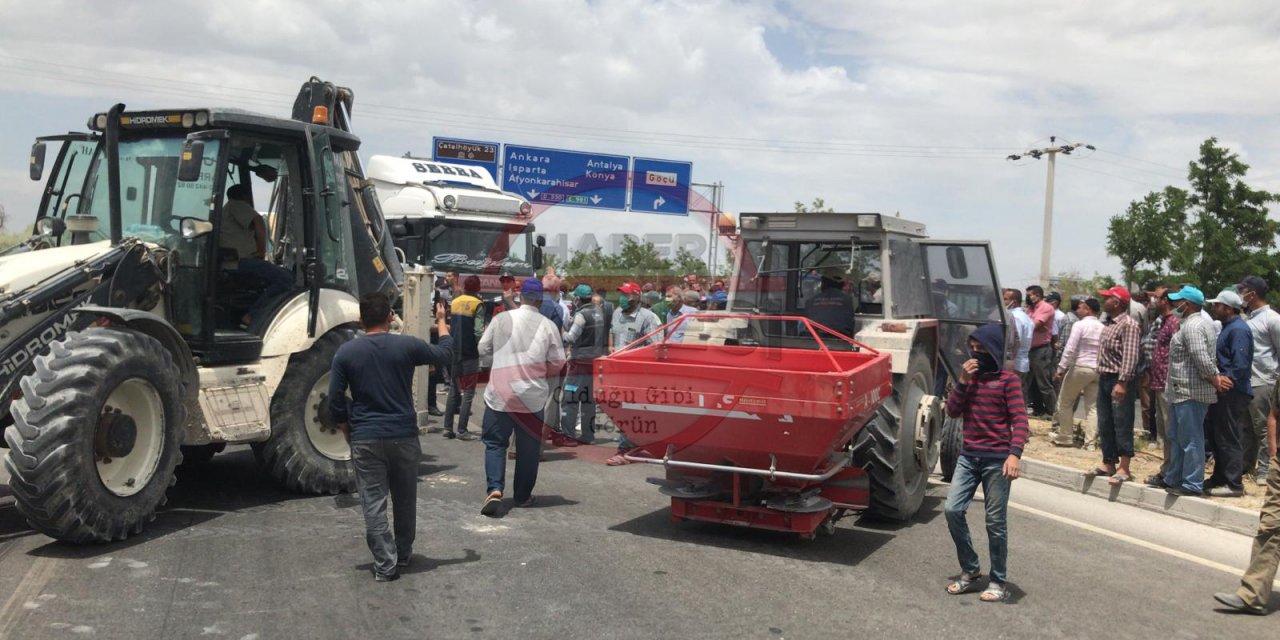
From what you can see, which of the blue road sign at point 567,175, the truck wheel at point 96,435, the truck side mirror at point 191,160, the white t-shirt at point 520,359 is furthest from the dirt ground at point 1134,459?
the blue road sign at point 567,175

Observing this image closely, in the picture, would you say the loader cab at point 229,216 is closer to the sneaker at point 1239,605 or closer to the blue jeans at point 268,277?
the blue jeans at point 268,277

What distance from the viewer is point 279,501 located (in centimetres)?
816

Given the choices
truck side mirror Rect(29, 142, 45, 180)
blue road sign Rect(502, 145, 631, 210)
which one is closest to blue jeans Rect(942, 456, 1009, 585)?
truck side mirror Rect(29, 142, 45, 180)

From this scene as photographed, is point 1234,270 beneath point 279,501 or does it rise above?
above

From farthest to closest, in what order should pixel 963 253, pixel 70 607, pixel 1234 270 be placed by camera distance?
pixel 1234 270
pixel 963 253
pixel 70 607

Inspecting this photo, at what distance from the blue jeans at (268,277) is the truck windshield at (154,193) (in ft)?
2.14

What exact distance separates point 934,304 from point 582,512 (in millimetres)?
3797

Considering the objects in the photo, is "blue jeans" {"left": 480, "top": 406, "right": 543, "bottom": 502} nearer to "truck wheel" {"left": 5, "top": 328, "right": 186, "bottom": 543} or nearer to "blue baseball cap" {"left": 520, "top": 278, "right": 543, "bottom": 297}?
"blue baseball cap" {"left": 520, "top": 278, "right": 543, "bottom": 297}

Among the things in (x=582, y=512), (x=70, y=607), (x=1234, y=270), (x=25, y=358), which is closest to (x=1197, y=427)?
(x=582, y=512)

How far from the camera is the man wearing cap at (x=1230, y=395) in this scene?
8898 mm

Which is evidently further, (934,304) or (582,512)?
(934,304)

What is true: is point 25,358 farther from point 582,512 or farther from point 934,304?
point 934,304

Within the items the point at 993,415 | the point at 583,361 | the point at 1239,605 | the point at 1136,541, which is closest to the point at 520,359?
the point at 583,361

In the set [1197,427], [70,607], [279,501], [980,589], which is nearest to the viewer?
[70,607]
